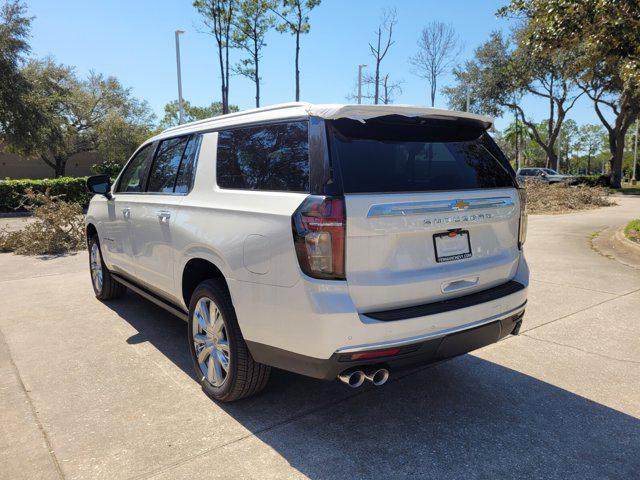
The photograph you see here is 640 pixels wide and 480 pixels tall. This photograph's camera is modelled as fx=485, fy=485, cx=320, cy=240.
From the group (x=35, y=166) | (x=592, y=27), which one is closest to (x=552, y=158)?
(x=592, y=27)

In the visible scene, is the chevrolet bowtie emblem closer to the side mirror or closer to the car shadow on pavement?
the car shadow on pavement

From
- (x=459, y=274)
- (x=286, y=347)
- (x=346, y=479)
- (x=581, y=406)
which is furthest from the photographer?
(x=581, y=406)

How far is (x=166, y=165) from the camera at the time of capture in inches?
170

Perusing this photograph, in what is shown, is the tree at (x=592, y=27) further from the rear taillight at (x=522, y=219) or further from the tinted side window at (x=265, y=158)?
the tinted side window at (x=265, y=158)

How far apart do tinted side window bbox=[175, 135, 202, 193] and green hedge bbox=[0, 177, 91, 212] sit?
56.3 feet

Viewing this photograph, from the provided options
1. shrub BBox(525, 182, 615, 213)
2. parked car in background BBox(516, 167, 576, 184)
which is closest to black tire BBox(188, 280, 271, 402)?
shrub BBox(525, 182, 615, 213)

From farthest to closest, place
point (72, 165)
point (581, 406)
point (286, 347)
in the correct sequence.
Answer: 1. point (72, 165)
2. point (581, 406)
3. point (286, 347)

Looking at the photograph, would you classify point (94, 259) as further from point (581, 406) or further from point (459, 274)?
point (581, 406)

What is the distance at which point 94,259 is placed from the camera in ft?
19.9

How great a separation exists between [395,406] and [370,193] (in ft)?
5.14

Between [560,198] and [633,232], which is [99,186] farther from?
[560,198]

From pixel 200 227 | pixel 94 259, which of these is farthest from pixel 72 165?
pixel 200 227

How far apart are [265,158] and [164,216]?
4.10ft

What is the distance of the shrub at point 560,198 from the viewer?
1855 cm
